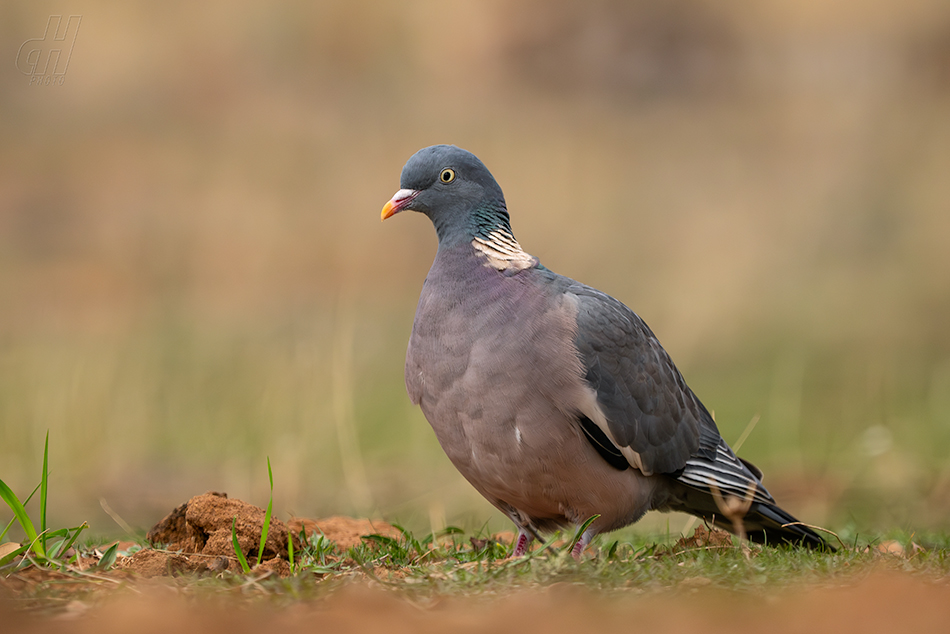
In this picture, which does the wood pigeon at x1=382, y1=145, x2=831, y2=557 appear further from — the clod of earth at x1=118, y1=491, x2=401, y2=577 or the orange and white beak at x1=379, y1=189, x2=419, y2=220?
the clod of earth at x1=118, y1=491, x2=401, y2=577

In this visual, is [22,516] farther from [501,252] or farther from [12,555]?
[501,252]

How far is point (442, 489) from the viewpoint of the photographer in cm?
776

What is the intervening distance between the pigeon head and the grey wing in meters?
0.54

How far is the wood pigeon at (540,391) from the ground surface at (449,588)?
265 millimetres

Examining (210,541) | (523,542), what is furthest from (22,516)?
(523,542)

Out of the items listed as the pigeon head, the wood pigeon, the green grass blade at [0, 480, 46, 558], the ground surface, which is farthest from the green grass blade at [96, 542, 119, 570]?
the pigeon head

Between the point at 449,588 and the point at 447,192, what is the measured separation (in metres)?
1.97

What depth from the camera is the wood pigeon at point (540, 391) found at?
3.94 metres

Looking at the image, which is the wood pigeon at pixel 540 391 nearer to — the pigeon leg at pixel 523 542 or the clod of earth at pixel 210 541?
the pigeon leg at pixel 523 542

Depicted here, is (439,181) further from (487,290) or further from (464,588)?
(464,588)

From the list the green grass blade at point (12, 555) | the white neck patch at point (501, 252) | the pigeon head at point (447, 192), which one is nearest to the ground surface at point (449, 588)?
the green grass blade at point (12, 555)

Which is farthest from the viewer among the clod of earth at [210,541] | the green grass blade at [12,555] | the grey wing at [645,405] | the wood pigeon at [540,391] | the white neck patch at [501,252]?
the white neck patch at [501,252]

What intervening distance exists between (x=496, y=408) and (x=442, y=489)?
400cm

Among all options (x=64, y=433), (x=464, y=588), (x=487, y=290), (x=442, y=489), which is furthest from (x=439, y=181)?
(x=64, y=433)
